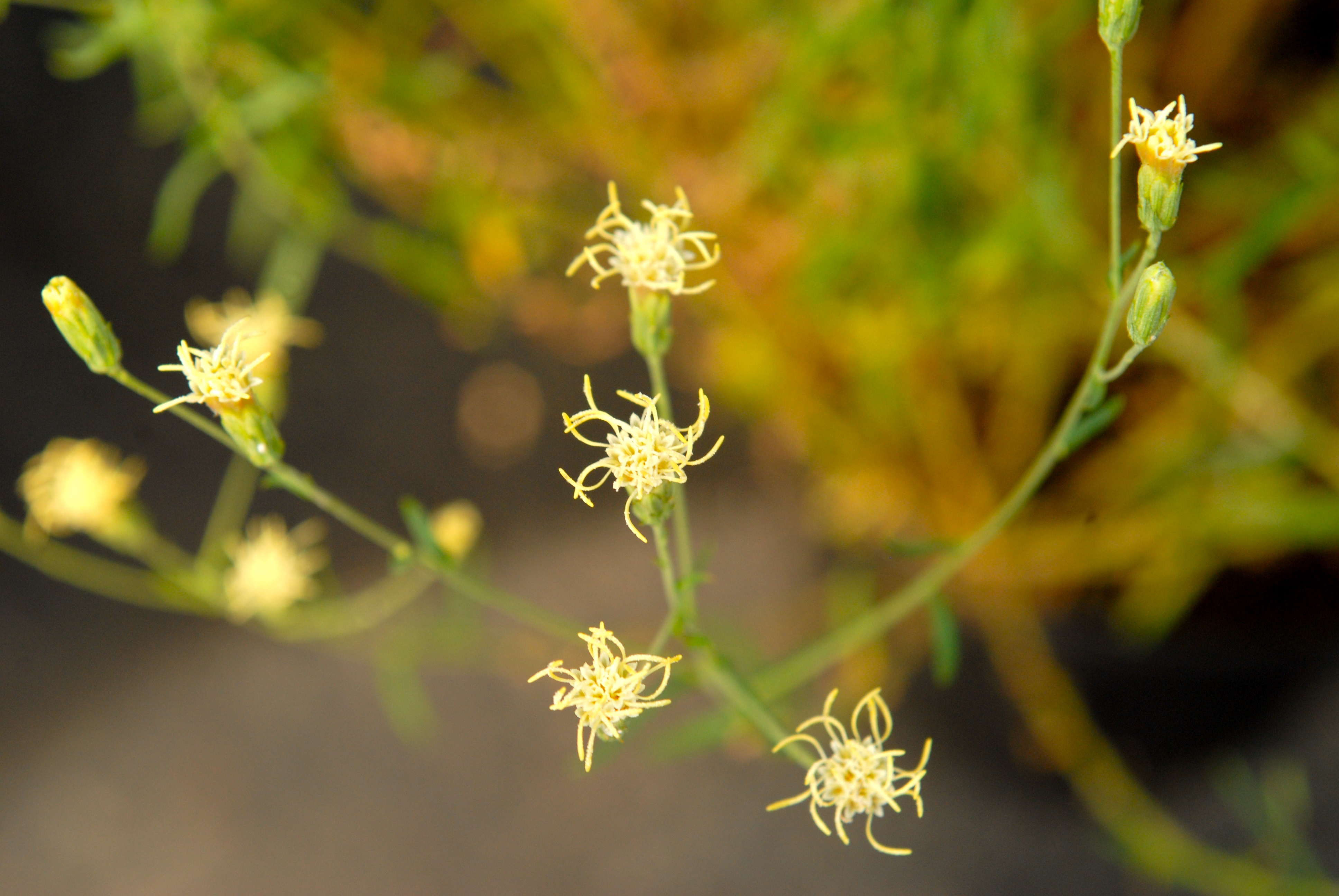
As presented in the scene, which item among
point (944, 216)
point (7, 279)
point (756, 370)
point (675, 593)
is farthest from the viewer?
point (7, 279)

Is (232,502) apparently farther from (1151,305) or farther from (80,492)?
(1151,305)

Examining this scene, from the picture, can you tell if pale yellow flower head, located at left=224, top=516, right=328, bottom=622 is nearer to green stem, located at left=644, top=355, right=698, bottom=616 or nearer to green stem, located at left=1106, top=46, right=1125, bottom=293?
green stem, located at left=644, top=355, right=698, bottom=616

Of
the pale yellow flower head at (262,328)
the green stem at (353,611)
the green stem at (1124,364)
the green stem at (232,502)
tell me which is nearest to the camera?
the green stem at (1124,364)

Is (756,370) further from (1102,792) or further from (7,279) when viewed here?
(7,279)

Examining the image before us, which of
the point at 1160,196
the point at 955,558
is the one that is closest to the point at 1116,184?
the point at 1160,196

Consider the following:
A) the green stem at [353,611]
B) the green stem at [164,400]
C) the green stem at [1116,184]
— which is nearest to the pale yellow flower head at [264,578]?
the green stem at [353,611]

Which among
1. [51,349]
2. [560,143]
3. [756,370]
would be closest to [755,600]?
[756,370]

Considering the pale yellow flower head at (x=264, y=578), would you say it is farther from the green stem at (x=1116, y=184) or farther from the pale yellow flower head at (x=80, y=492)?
the green stem at (x=1116, y=184)

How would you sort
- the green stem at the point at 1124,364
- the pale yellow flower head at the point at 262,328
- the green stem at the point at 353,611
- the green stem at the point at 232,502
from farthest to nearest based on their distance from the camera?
the green stem at the point at 232,502, the green stem at the point at 353,611, the pale yellow flower head at the point at 262,328, the green stem at the point at 1124,364
